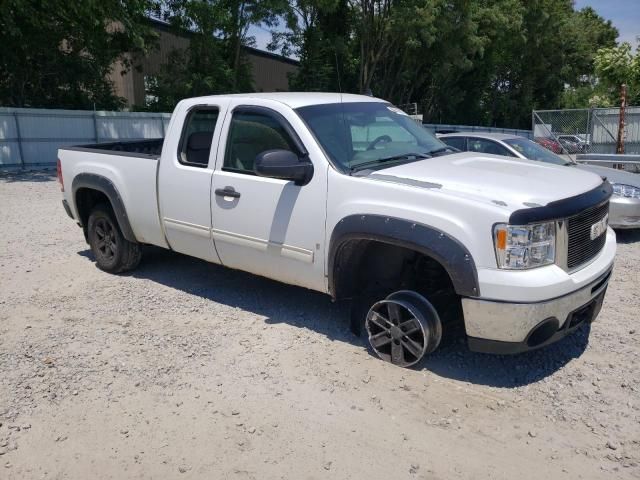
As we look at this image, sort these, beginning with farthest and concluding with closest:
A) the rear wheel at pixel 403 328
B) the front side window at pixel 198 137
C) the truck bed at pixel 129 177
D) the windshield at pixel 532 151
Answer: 1. the windshield at pixel 532 151
2. the truck bed at pixel 129 177
3. the front side window at pixel 198 137
4. the rear wheel at pixel 403 328

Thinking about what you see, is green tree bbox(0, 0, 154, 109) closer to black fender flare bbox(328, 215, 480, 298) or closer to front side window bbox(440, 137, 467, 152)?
front side window bbox(440, 137, 467, 152)

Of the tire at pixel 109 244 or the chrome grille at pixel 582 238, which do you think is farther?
the tire at pixel 109 244

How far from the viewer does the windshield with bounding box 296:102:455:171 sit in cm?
449

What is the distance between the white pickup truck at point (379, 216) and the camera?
361cm

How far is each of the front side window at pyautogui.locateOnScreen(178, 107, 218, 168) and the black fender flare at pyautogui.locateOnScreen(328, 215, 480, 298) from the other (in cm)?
167

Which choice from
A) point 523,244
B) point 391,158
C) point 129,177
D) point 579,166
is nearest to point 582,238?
point 523,244

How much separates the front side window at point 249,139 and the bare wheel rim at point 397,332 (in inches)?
60.3

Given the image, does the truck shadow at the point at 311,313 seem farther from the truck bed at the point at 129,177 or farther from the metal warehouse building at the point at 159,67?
the metal warehouse building at the point at 159,67

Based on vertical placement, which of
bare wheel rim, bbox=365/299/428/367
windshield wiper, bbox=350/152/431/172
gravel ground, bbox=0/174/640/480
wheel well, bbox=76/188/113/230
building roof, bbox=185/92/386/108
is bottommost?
A: gravel ground, bbox=0/174/640/480

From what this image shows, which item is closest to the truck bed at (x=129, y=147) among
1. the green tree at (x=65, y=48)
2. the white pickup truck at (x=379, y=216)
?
the white pickup truck at (x=379, y=216)

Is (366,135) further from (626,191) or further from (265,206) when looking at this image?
(626,191)

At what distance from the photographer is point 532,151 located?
8625 millimetres

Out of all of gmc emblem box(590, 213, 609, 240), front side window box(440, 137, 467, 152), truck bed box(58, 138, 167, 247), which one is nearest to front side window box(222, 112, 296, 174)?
truck bed box(58, 138, 167, 247)

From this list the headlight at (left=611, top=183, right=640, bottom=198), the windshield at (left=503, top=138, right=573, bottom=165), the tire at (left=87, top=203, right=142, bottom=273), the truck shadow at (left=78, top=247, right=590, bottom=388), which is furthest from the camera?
the windshield at (left=503, top=138, right=573, bottom=165)
